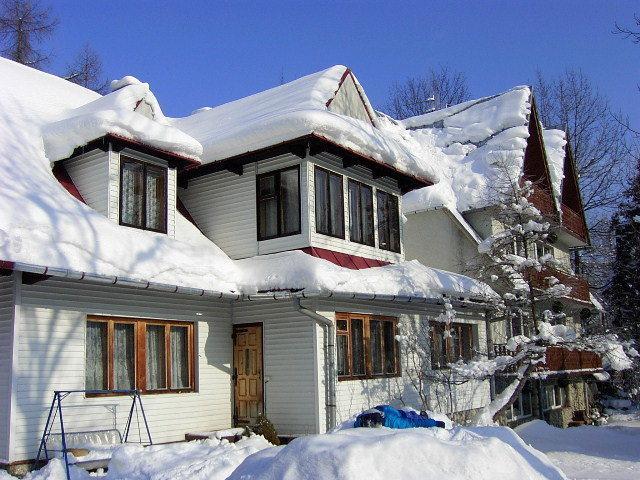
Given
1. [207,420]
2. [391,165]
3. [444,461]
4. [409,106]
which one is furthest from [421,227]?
[409,106]

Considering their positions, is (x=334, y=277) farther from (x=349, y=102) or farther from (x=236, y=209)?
(x=349, y=102)

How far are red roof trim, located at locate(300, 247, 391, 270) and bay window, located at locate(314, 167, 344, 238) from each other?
43 cm

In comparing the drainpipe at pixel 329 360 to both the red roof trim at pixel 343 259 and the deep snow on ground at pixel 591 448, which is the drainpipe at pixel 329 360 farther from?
the deep snow on ground at pixel 591 448

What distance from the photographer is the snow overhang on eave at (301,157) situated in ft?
45.4

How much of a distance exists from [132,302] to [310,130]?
4.58 m

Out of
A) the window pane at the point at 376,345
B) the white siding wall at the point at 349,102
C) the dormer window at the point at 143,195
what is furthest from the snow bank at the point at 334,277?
the white siding wall at the point at 349,102

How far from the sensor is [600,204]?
117ft

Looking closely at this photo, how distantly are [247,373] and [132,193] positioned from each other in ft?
13.4

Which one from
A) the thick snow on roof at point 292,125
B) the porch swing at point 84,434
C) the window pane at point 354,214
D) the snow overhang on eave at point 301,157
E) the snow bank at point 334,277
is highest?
the thick snow on roof at point 292,125

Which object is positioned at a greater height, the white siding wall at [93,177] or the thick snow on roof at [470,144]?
the thick snow on roof at [470,144]

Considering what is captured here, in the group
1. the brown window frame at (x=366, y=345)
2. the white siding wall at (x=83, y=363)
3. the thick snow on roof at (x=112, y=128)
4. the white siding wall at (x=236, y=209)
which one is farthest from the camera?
the white siding wall at (x=236, y=209)

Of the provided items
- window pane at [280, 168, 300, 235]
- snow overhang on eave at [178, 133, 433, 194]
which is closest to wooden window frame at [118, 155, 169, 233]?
snow overhang on eave at [178, 133, 433, 194]

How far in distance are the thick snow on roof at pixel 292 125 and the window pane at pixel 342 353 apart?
3.89m

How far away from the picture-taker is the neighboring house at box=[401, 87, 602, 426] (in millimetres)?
20391
